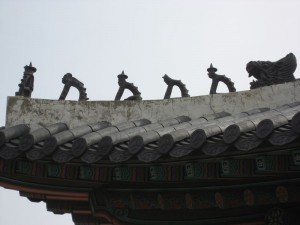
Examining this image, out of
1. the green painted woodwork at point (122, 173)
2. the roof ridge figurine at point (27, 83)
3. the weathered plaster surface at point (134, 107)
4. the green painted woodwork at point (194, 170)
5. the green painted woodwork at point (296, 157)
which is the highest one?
the roof ridge figurine at point (27, 83)

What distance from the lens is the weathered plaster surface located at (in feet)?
20.2

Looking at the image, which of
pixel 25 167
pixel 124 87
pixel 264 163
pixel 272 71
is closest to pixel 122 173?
pixel 25 167

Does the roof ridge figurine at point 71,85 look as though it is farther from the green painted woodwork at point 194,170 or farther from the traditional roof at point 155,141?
the green painted woodwork at point 194,170

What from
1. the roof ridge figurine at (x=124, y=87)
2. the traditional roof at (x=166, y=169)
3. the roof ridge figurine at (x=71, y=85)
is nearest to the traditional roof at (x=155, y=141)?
the traditional roof at (x=166, y=169)

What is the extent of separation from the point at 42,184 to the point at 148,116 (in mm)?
2119

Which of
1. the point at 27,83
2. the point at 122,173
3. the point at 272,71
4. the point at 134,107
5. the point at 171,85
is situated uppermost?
the point at 171,85

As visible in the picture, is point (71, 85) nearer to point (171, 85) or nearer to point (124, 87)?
point (124, 87)

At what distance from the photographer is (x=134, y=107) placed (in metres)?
6.55

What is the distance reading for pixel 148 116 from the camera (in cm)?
650

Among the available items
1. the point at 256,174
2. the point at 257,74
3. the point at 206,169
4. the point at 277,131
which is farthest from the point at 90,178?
the point at 257,74

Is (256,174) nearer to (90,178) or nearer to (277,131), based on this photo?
(277,131)

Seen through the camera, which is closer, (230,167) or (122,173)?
(230,167)

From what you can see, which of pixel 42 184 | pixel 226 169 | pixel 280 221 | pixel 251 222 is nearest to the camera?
pixel 226 169

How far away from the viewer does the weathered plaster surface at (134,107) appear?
6152mm
